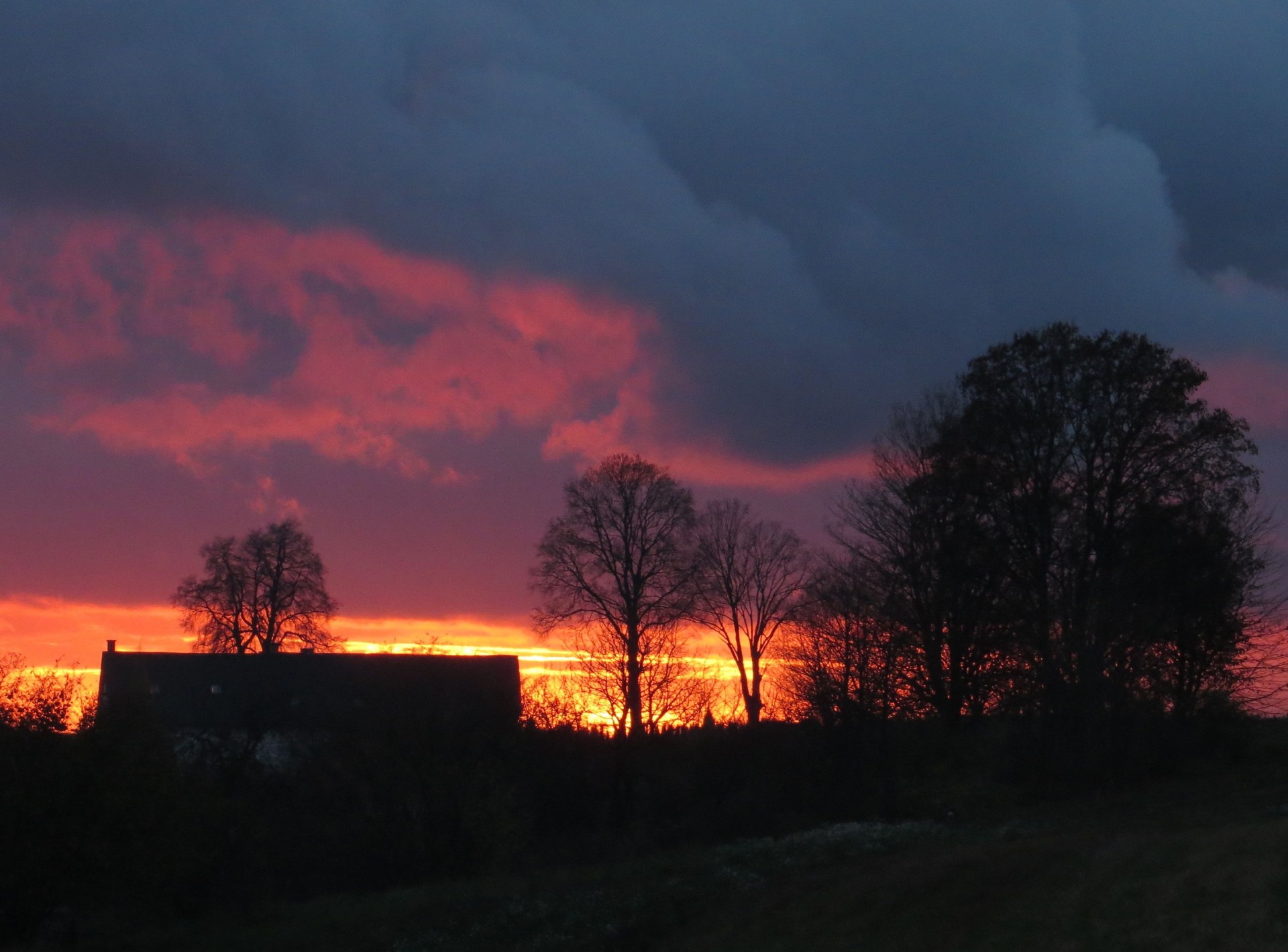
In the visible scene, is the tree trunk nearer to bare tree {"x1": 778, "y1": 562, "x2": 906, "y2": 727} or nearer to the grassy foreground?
bare tree {"x1": 778, "y1": 562, "x2": 906, "y2": 727}

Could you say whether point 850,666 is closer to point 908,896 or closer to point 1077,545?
point 1077,545

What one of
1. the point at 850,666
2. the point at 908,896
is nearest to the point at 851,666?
the point at 850,666

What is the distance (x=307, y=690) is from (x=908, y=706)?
960 inches

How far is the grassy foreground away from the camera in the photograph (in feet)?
62.0

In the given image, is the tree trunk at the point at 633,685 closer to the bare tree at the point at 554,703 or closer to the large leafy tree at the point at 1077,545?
the bare tree at the point at 554,703

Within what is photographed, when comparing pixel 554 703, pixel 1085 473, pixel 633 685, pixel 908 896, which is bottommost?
pixel 908 896

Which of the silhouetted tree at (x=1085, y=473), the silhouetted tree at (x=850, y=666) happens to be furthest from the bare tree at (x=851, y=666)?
the silhouetted tree at (x=1085, y=473)

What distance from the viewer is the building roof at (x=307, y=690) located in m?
39.9

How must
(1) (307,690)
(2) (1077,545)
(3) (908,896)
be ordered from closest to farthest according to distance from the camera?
(3) (908,896) < (2) (1077,545) < (1) (307,690)

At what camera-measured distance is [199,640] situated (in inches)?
2285

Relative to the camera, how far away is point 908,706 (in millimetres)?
40281

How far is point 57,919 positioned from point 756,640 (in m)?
30.1

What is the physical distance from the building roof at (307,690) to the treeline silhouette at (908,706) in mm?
859

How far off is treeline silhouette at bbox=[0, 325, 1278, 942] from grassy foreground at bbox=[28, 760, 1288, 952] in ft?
9.13
